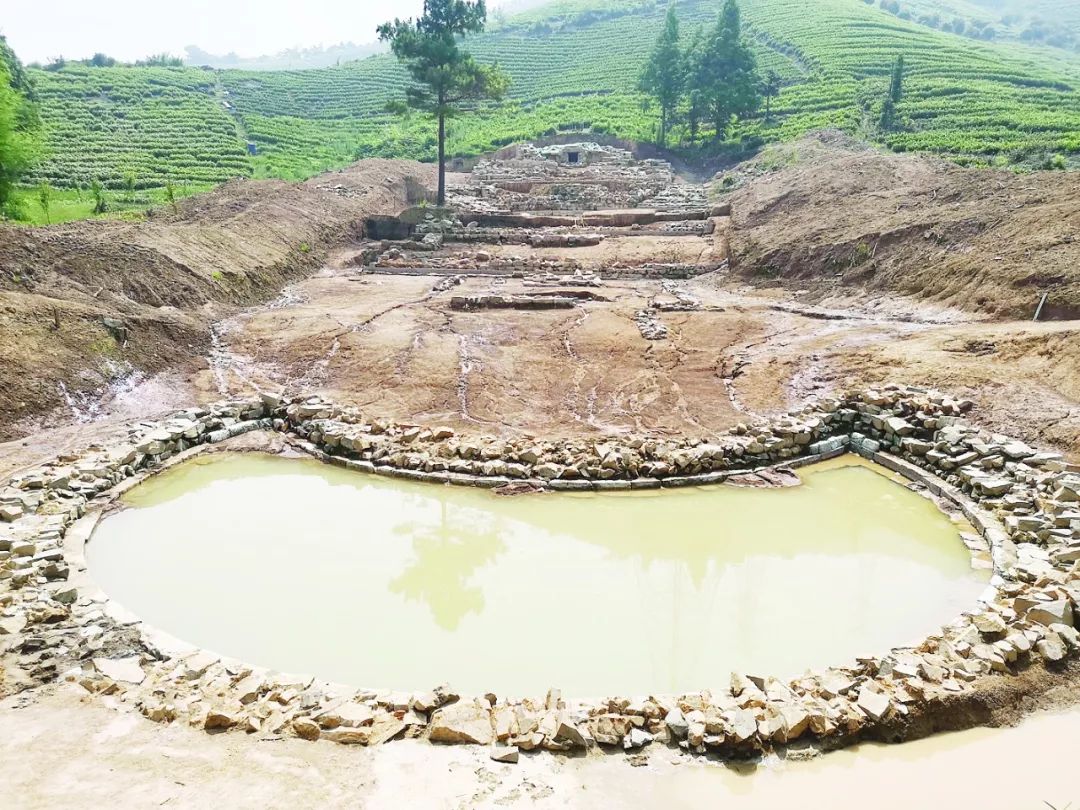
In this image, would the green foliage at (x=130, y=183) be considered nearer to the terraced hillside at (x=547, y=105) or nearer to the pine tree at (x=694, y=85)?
the terraced hillside at (x=547, y=105)

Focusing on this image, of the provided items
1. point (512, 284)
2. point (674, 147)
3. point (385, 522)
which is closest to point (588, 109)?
point (674, 147)

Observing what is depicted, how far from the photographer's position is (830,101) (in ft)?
151

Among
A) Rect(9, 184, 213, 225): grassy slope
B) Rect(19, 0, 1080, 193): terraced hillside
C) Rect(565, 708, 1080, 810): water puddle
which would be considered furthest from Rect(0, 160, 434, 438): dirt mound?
Rect(19, 0, 1080, 193): terraced hillside

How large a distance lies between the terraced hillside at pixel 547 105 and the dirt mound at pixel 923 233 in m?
7.27

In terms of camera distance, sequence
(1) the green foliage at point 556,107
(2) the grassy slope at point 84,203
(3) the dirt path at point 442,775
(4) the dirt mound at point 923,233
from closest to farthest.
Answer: (3) the dirt path at point 442,775 < (4) the dirt mound at point 923,233 < (2) the grassy slope at point 84,203 < (1) the green foliage at point 556,107

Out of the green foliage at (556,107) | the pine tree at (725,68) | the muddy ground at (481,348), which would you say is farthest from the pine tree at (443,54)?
the pine tree at (725,68)

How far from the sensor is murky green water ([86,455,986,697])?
6.39 meters

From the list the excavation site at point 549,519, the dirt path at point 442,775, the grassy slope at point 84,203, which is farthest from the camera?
the grassy slope at point 84,203

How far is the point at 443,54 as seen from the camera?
27.1 meters

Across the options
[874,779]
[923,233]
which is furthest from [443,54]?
[874,779]

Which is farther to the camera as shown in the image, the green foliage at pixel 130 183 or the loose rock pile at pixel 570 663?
the green foliage at pixel 130 183

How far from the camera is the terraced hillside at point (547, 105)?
117ft

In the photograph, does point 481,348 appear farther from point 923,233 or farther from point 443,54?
point 443,54

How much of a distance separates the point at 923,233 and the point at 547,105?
45.7 meters
